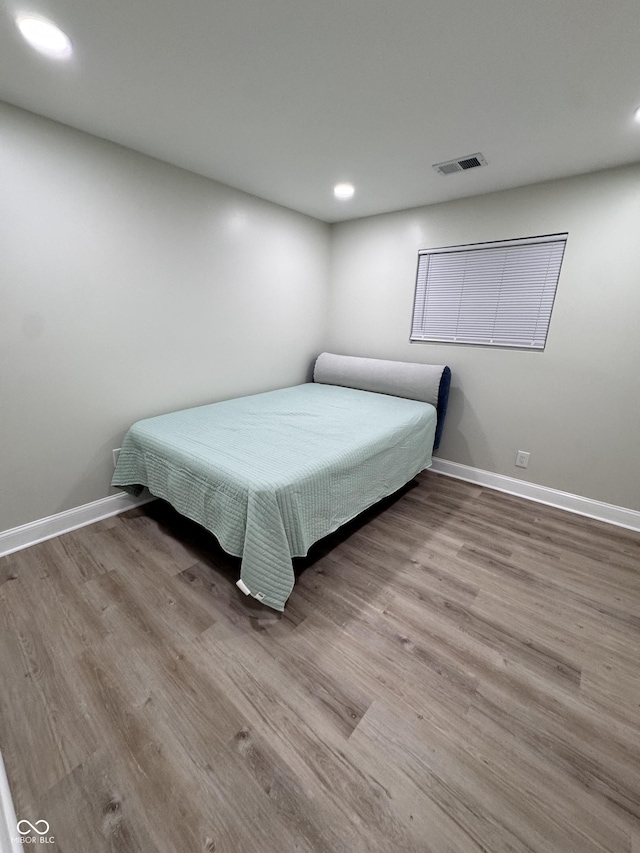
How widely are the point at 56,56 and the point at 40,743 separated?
2451mm

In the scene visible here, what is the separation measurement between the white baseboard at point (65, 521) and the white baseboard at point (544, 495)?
250 centimetres

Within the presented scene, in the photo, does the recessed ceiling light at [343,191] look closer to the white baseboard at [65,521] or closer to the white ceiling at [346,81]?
the white ceiling at [346,81]

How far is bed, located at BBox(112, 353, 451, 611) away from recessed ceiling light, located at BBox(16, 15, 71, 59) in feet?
5.37

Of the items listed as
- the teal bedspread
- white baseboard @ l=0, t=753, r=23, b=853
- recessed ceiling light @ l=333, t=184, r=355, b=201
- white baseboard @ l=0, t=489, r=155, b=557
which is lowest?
white baseboard @ l=0, t=753, r=23, b=853

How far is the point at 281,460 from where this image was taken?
5.60ft

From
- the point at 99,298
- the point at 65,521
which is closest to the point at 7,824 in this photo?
the point at 65,521

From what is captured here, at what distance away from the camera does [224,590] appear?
1688mm

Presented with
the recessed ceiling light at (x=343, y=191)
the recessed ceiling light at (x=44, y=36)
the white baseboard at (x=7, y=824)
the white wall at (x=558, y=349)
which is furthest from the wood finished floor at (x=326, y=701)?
the recessed ceiling light at (x=343, y=191)

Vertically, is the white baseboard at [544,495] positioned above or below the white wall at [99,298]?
below

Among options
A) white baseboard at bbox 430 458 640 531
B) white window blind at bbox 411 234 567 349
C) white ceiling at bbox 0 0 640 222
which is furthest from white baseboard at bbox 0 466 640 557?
white ceiling at bbox 0 0 640 222

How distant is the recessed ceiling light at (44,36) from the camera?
1168mm

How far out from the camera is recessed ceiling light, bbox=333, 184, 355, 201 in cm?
247

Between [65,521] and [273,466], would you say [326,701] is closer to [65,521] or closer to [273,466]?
[273,466]

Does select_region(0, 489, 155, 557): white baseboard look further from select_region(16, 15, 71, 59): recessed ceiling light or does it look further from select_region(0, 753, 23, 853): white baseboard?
select_region(16, 15, 71, 59): recessed ceiling light
